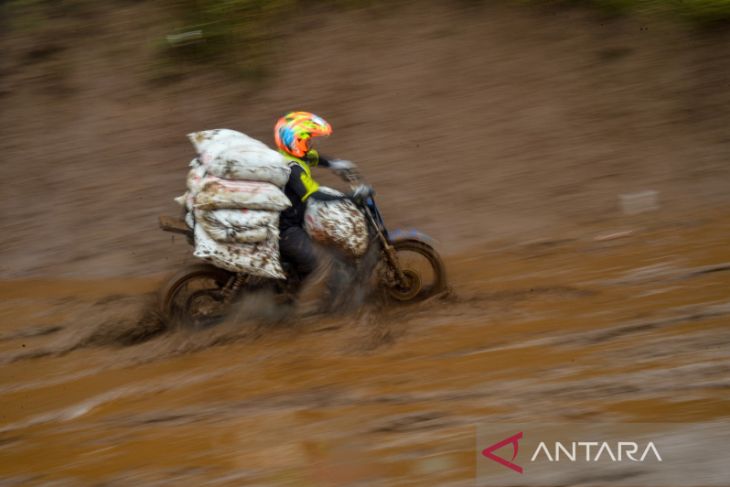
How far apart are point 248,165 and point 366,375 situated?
1.67 metres

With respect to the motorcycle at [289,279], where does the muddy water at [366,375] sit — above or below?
below

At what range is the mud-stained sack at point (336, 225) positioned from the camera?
19.3 ft

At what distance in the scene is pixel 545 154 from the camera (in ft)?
27.9

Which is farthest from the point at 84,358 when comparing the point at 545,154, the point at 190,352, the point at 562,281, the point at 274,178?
the point at 545,154

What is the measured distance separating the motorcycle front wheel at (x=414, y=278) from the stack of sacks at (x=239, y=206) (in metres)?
0.89

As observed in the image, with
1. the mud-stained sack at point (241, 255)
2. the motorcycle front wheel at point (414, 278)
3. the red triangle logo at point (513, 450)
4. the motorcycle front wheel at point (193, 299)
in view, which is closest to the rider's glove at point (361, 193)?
the motorcycle front wheel at point (414, 278)

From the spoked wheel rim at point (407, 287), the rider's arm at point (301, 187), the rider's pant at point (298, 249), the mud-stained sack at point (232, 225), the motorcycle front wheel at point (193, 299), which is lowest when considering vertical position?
the spoked wheel rim at point (407, 287)

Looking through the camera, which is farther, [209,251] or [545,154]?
[545,154]

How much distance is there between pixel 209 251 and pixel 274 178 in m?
0.66

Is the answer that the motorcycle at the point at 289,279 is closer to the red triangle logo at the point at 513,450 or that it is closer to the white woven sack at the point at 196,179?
the white woven sack at the point at 196,179

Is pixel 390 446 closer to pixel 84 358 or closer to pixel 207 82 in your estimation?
pixel 84 358

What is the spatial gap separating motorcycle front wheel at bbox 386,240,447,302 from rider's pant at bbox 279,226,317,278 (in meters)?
0.61

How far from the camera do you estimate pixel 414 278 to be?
6180 mm

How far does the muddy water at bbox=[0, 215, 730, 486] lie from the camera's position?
13.5 ft
